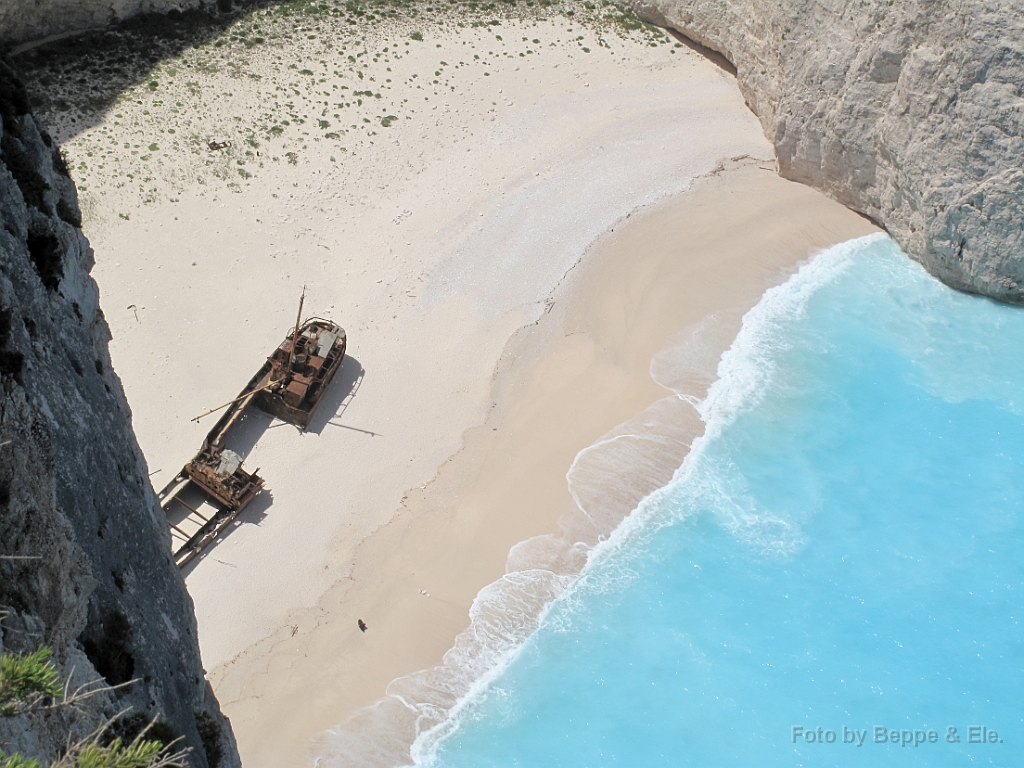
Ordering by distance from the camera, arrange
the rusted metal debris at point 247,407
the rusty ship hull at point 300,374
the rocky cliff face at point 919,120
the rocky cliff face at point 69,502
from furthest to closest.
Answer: the rocky cliff face at point 919,120
the rusty ship hull at point 300,374
the rusted metal debris at point 247,407
the rocky cliff face at point 69,502

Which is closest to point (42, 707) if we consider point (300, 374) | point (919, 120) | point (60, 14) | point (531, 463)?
point (531, 463)

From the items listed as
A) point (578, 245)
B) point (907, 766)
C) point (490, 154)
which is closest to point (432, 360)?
point (578, 245)

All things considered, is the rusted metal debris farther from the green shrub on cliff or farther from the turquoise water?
the green shrub on cliff

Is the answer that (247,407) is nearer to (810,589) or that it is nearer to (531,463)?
(531,463)

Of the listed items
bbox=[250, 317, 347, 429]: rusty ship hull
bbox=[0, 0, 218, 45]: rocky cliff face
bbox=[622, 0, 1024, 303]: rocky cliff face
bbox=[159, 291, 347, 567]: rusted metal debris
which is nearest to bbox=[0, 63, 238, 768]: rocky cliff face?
bbox=[159, 291, 347, 567]: rusted metal debris

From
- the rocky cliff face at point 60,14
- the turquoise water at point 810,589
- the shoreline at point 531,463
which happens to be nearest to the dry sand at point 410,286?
the shoreline at point 531,463

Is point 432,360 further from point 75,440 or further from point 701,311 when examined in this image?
point 75,440

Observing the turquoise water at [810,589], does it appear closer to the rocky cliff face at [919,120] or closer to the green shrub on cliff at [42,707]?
the rocky cliff face at [919,120]
